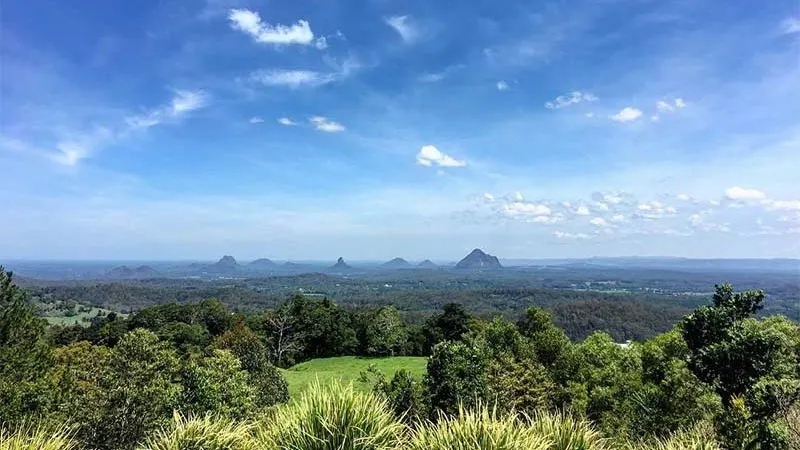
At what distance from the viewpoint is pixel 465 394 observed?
1930cm

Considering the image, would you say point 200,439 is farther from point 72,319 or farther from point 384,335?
point 72,319

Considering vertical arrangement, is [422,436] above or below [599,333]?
above

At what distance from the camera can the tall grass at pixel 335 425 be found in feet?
22.8

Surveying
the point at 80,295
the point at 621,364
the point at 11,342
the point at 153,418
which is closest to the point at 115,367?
the point at 153,418

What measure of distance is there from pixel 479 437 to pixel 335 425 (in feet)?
6.68

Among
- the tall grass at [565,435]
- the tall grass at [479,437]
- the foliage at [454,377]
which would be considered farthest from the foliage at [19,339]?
the tall grass at [565,435]

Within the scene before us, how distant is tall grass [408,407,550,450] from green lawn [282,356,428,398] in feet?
83.3

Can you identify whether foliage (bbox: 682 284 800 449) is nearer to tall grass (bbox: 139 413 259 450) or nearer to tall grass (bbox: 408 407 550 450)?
tall grass (bbox: 408 407 550 450)

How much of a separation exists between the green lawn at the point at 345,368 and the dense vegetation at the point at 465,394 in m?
2.81

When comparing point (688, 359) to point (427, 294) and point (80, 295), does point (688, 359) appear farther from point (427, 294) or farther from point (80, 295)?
point (80, 295)

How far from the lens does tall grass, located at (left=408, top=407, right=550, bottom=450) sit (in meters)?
6.32

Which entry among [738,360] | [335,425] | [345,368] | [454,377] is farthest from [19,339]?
[738,360]

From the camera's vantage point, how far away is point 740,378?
16.3m

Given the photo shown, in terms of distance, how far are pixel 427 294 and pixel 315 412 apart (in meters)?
173
